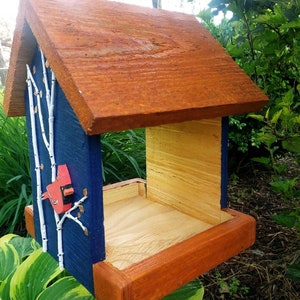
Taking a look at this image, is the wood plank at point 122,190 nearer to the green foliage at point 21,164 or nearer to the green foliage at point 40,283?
the green foliage at point 40,283

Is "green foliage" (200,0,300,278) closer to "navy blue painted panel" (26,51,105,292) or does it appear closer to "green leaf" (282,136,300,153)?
"green leaf" (282,136,300,153)

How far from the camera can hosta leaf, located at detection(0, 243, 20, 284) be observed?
4.36 ft

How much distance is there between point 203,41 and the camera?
103 cm

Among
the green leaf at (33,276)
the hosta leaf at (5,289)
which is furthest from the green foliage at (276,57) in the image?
the hosta leaf at (5,289)

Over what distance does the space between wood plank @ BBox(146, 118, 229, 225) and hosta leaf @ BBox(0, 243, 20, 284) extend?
60 cm

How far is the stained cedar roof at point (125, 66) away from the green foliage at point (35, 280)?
521 millimetres

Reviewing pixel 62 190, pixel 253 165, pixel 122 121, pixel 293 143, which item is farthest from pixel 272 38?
pixel 253 165

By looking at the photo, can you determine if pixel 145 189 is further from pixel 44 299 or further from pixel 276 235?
pixel 276 235

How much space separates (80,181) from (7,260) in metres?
0.82

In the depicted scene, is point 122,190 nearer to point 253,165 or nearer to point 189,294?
point 189,294

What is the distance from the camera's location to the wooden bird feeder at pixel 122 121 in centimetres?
71

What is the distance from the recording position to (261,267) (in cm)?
170

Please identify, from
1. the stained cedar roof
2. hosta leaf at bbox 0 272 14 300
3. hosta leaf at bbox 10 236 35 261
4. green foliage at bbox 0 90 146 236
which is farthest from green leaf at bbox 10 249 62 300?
green foliage at bbox 0 90 146 236

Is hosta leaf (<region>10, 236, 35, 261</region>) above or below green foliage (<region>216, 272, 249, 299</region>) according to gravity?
above
